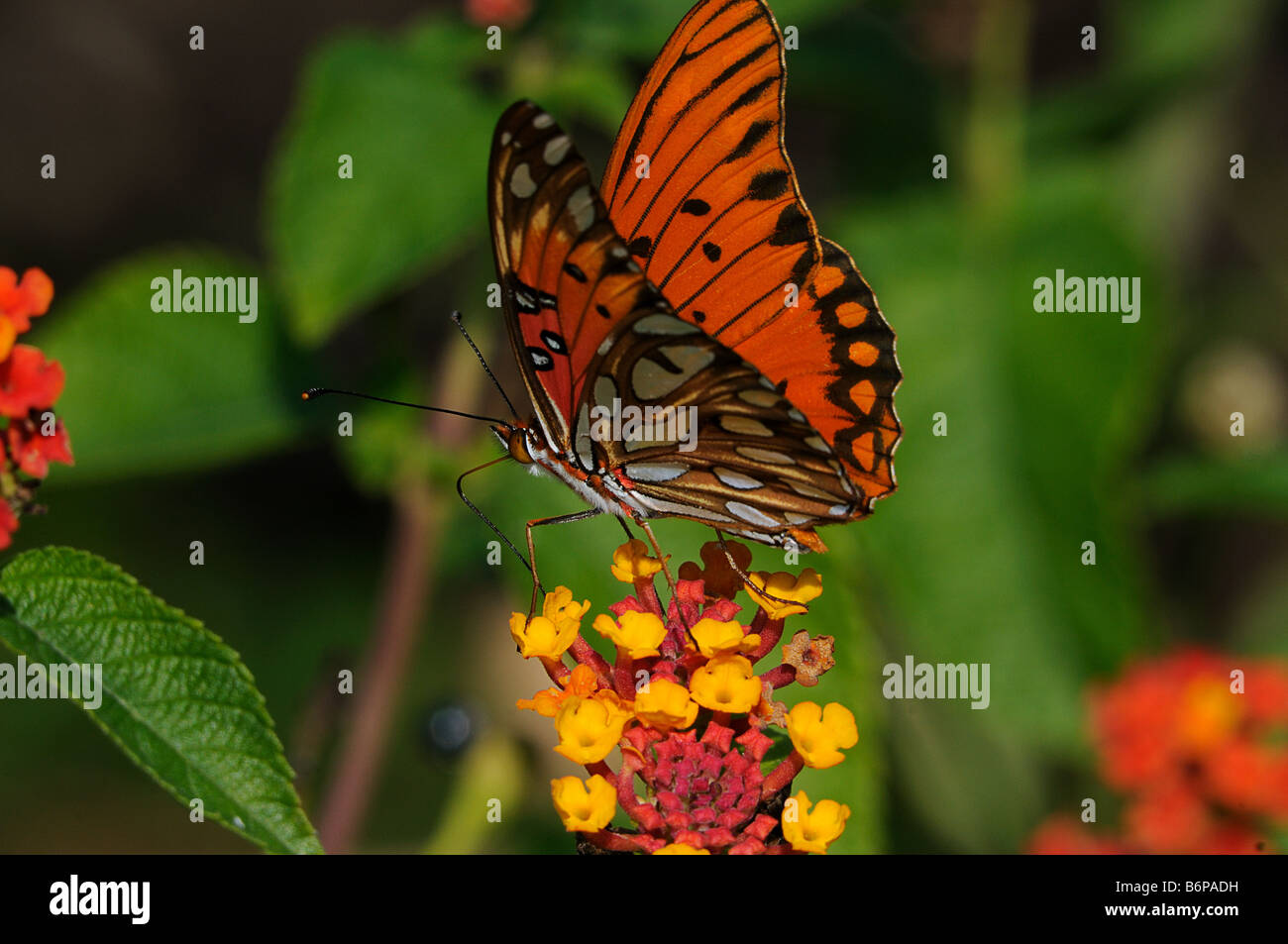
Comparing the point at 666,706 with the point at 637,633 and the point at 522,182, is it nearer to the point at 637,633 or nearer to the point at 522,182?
the point at 637,633

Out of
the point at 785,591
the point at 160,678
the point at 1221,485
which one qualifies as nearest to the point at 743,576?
the point at 785,591

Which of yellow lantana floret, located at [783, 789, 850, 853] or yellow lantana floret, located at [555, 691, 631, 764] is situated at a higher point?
yellow lantana floret, located at [555, 691, 631, 764]

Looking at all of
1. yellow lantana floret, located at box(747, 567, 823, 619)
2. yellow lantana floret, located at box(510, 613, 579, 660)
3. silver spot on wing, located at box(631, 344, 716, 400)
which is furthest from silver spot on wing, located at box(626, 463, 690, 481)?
yellow lantana floret, located at box(510, 613, 579, 660)

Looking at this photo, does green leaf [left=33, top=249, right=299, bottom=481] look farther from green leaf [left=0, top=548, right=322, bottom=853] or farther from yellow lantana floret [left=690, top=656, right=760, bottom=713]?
yellow lantana floret [left=690, top=656, right=760, bottom=713]

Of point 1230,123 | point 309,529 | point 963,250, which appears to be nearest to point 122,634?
point 963,250

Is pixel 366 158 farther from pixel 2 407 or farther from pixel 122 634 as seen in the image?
pixel 122 634
